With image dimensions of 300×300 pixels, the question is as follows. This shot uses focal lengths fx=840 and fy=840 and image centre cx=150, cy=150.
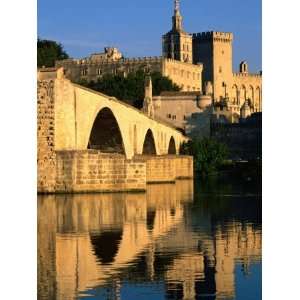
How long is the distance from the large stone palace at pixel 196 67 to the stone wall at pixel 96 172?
117 feet

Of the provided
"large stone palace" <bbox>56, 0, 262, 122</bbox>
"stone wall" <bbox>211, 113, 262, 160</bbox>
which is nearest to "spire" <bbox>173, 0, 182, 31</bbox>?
"large stone palace" <bbox>56, 0, 262, 122</bbox>

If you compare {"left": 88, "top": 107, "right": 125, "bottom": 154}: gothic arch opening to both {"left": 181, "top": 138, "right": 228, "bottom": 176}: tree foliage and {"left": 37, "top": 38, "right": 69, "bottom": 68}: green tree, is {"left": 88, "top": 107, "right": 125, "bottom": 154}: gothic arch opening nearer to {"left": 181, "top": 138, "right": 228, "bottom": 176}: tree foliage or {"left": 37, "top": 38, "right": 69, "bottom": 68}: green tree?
{"left": 181, "top": 138, "right": 228, "bottom": 176}: tree foliage

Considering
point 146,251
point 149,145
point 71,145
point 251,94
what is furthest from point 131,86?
point 146,251

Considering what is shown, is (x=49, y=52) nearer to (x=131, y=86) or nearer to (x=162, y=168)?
(x=131, y=86)

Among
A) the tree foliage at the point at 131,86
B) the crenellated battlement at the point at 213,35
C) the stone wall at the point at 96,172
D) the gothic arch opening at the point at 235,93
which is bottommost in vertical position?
the stone wall at the point at 96,172

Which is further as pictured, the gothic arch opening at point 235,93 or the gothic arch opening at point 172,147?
the gothic arch opening at point 235,93

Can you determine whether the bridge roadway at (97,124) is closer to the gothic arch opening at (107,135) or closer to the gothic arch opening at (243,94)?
the gothic arch opening at (107,135)

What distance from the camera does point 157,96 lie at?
184ft

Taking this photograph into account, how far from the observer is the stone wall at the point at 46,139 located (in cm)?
2278

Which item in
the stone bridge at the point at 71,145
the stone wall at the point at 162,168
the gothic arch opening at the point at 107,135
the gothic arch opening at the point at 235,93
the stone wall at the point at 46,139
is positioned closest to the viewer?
the stone wall at the point at 46,139

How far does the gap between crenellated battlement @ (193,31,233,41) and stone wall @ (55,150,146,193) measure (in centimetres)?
5681

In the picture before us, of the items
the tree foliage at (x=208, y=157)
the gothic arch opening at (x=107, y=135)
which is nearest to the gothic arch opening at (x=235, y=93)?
the tree foliage at (x=208, y=157)
